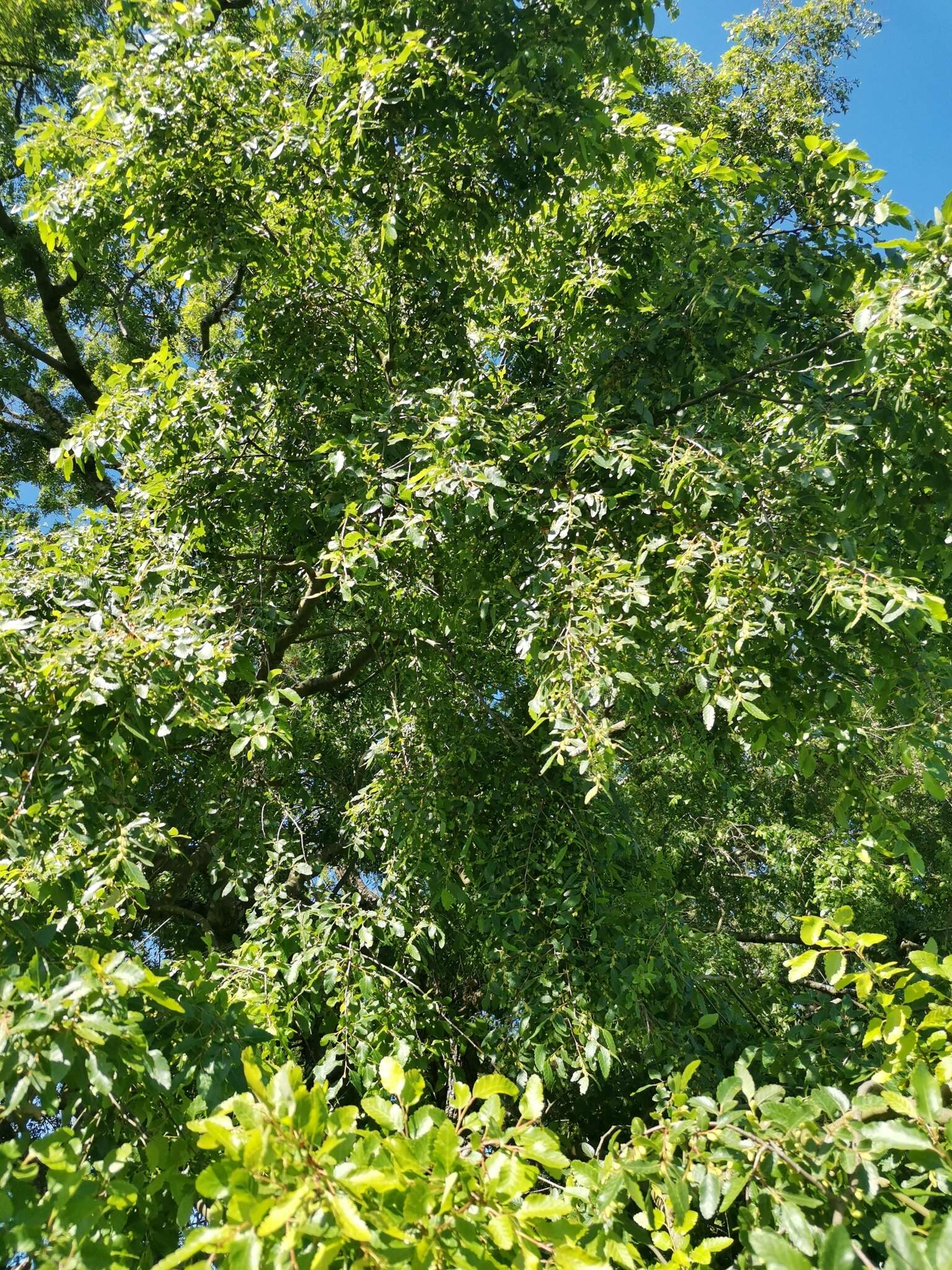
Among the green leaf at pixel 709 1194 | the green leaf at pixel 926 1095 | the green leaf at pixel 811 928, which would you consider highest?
the green leaf at pixel 811 928

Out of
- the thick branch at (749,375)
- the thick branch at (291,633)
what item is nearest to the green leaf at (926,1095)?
the thick branch at (749,375)

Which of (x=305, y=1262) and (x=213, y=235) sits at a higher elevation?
(x=213, y=235)

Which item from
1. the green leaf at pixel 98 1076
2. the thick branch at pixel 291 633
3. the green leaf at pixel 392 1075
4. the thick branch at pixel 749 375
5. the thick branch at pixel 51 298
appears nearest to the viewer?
the green leaf at pixel 392 1075

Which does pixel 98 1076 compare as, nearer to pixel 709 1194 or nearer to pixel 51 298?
pixel 709 1194

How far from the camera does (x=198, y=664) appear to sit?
69.8 inches

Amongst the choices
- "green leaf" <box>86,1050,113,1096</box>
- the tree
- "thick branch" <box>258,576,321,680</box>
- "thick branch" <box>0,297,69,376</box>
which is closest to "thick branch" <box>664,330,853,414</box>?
the tree

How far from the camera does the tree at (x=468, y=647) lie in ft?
3.71

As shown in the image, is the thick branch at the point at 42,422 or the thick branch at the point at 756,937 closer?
the thick branch at the point at 756,937

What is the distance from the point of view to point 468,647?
326 cm

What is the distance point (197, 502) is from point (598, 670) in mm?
A: 1813

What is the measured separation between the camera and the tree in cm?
113

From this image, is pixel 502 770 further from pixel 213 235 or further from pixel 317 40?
pixel 317 40

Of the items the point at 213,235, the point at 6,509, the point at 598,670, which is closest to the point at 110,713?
the point at 598,670

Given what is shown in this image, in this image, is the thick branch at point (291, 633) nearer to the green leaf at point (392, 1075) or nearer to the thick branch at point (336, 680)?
the thick branch at point (336, 680)
